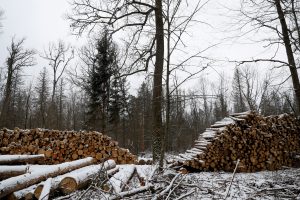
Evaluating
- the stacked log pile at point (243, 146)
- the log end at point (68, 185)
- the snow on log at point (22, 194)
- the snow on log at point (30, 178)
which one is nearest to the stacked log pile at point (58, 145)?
the stacked log pile at point (243, 146)

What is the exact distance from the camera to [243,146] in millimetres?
9227

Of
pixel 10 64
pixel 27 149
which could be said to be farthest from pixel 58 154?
pixel 10 64

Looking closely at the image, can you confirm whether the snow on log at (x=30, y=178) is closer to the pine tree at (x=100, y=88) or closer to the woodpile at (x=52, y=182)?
the woodpile at (x=52, y=182)

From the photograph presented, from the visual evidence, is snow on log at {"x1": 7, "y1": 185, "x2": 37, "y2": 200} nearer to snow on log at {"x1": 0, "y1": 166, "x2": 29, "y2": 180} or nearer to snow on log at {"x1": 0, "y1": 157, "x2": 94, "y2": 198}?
snow on log at {"x1": 0, "y1": 157, "x2": 94, "y2": 198}

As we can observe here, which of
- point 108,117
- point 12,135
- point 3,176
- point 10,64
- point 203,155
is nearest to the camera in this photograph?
point 3,176

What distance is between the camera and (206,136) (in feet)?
30.0

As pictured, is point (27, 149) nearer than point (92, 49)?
Yes

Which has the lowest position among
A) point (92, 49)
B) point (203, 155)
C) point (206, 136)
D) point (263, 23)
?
point (203, 155)

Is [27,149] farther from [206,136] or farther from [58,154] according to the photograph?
[206,136]

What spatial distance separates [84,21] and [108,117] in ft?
39.3

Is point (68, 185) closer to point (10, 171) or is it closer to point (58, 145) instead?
point (10, 171)

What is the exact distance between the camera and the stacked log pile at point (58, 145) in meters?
9.65

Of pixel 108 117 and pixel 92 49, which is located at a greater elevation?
pixel 92 49

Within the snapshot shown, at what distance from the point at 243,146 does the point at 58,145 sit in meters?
7.00
